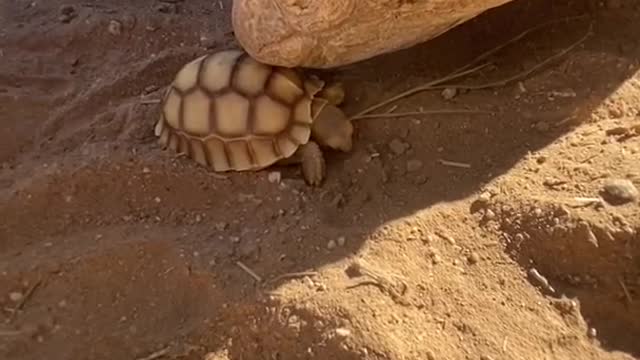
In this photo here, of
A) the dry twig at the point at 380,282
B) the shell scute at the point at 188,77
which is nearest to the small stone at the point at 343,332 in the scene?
the dry twig at the point at 380,282

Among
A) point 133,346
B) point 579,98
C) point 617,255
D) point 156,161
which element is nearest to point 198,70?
point 156,161

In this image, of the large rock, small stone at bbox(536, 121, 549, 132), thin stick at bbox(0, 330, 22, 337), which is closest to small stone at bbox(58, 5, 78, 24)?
the large rock

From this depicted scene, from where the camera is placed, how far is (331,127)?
3363mm

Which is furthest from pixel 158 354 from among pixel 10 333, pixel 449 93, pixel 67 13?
pixel 67 13

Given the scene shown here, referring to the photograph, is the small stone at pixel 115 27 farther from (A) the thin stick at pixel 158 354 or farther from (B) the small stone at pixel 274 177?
(A) the thin stick at pixel 158 354

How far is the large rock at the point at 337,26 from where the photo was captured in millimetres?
3037

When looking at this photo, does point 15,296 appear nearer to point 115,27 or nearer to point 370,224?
point 370,224

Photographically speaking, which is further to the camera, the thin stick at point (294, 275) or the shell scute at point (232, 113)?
Result: the shell scute at point (232, 113)

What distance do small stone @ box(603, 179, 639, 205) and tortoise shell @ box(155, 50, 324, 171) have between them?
98 centimetres

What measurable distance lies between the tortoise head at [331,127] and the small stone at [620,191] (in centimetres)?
85

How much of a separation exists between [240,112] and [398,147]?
54cm

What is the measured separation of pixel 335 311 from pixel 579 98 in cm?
112

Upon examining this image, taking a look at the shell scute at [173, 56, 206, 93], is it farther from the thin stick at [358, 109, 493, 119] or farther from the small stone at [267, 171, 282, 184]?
the thin stick at [358, 109, 493, 119]

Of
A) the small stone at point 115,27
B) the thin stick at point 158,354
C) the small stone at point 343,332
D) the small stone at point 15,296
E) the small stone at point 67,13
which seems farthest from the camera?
the small stone at point 67,13
